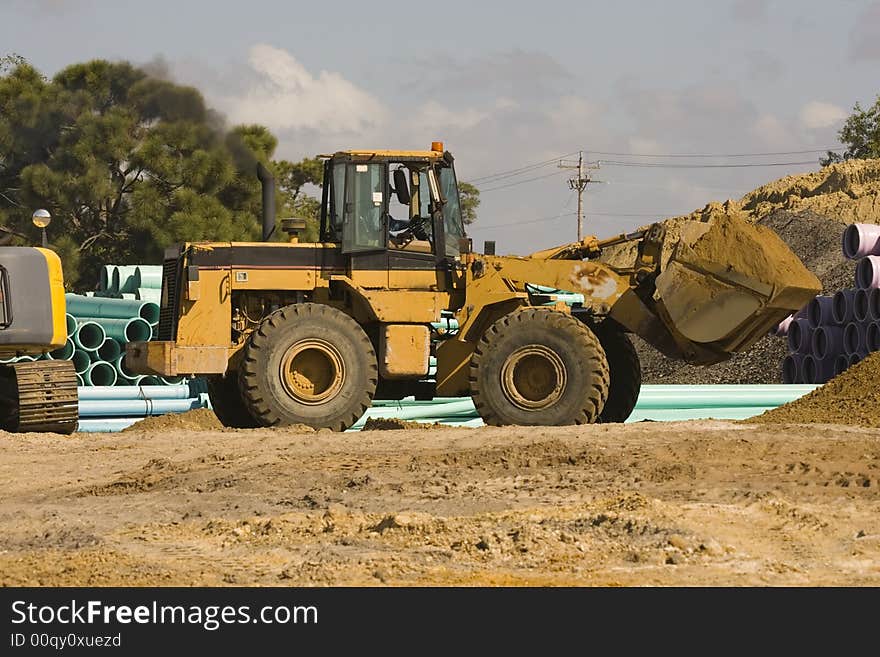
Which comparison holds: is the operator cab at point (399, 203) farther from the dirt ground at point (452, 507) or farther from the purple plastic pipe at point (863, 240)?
the purple plastic pipe at point (863, 240)

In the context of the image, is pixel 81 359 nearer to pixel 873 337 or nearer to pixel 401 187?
pixel 401 187

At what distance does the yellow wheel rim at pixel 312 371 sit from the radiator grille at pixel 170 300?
1.36 meters

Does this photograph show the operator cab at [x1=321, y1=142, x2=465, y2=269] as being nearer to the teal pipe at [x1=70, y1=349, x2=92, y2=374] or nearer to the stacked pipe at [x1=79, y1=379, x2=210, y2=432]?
the stacked pipe at [x1=79, y1=379, x2=210, y2=432]

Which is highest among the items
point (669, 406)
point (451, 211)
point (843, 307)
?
point (451, 211)

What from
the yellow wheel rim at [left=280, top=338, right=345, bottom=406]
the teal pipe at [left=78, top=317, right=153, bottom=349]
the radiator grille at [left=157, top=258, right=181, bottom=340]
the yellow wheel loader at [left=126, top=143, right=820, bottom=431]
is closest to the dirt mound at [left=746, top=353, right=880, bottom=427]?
the yellow wheel loader at [left=126, top=143, right=820, bottom=431]

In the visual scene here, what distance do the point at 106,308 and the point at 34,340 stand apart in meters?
6.46

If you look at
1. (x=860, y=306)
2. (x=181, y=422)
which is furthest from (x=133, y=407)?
(x=860, y=306)

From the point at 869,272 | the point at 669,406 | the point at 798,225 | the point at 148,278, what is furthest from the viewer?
the point at 798,225

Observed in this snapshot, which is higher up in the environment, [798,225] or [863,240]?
[798,225]

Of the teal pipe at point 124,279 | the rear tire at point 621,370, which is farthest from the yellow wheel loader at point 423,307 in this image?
the teal pipe at point 124,279

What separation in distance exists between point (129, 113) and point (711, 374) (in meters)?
17.8

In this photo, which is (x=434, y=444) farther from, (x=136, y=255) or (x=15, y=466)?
(x=136, y=255)

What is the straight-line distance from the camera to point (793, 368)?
27.8 m
